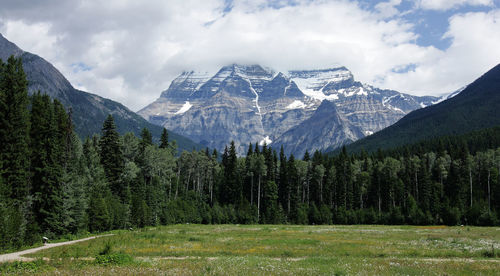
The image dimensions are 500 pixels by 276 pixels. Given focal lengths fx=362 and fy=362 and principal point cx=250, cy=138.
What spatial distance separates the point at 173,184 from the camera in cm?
11094

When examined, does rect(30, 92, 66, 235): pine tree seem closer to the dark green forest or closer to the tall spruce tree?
the dark green forest

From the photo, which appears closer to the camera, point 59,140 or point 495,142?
point 59,140

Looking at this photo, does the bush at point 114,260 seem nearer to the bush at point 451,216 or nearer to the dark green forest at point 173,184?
the dark green forest at point 173,184

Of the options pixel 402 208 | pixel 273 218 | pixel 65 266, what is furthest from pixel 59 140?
pixel 402 208

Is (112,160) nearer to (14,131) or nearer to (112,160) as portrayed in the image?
(112,160)

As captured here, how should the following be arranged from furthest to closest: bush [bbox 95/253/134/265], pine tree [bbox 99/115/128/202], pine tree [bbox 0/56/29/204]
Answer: pine tree [bbox 99/115/128/202] → pine tree [bbox 0/56/29/204] → bush [bbox 95/253/134/265]

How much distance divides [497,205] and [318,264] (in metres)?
101

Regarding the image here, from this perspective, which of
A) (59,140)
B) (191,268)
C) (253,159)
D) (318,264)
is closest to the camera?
(191,268)

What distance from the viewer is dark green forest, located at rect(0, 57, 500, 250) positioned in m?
40.6

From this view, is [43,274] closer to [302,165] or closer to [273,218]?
[273,218]

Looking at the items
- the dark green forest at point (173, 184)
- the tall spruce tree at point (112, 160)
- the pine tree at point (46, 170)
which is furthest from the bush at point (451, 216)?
the pine tree at point (46, 170)

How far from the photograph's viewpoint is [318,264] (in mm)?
23641

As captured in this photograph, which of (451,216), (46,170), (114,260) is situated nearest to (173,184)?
(46,170)

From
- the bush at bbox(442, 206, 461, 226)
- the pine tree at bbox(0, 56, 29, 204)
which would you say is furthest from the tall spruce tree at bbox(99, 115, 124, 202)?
the bush at bbox(442, 206, 461, 226)
